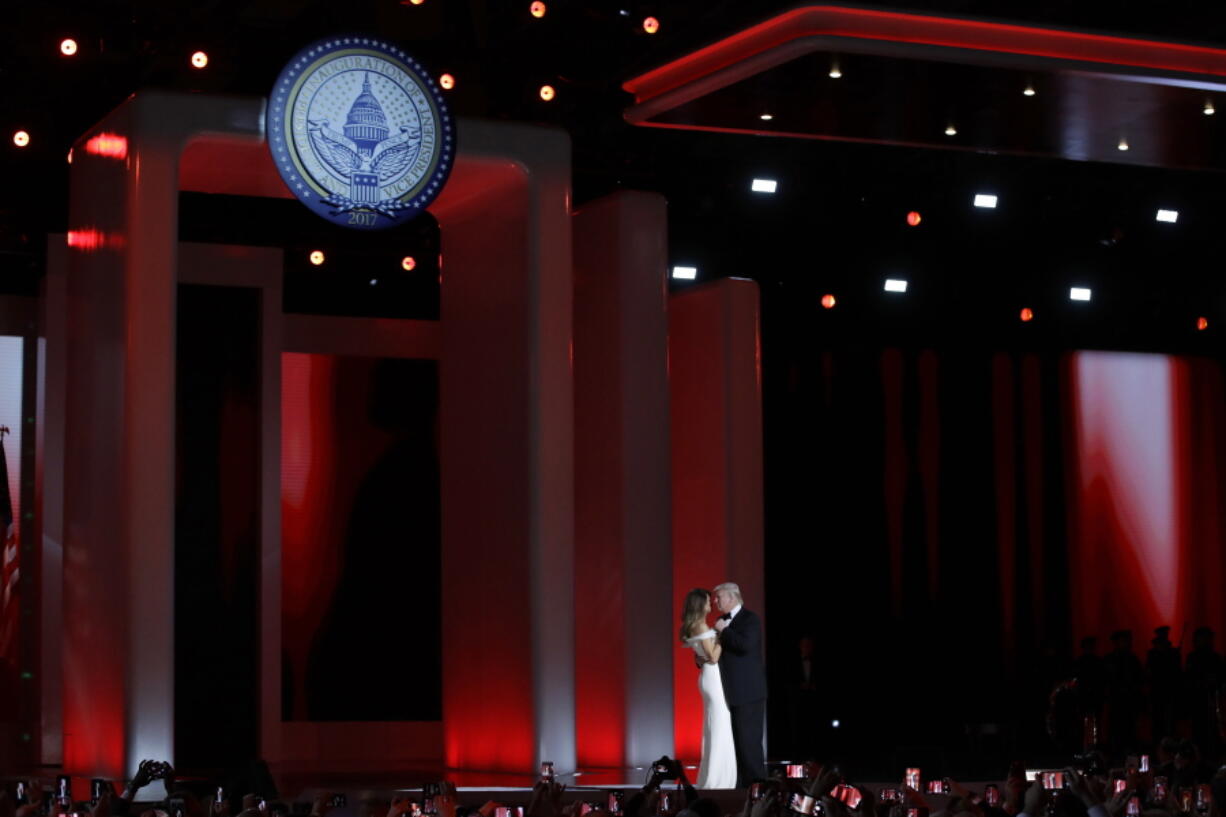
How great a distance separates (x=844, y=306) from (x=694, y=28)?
536cm

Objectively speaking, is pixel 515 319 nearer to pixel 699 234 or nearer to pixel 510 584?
pixel 510 584

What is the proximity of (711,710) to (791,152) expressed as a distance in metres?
5.45

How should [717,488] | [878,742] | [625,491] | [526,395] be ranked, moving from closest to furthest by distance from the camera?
[526,395] < [625,491] < [717,488] < [878,742]

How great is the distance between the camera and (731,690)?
31.5ft

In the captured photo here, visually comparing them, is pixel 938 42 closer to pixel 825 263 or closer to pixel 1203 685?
pixel 825 263

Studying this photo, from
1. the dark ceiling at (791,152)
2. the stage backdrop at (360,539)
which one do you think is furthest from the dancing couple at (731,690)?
the stage backdrop at (360,539)

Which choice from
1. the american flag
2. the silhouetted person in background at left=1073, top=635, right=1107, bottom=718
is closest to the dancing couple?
the american flag

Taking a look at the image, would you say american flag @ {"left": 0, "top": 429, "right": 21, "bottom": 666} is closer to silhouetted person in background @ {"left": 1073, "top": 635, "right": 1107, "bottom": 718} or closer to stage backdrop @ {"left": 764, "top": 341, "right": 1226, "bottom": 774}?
stage backdrop @ {"left": 764, "top": 341, "right": 1226, "bottom": 774}

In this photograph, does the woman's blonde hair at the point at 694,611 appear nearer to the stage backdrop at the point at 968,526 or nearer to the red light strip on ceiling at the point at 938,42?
the red light strip on ceiling at the point at 938,42

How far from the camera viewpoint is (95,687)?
960 centimetres

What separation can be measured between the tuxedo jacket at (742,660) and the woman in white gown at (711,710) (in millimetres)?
178

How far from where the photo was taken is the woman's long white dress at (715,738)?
968 cm

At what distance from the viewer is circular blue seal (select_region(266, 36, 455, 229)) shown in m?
9.59

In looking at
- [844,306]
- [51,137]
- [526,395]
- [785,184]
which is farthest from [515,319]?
[844,306]
